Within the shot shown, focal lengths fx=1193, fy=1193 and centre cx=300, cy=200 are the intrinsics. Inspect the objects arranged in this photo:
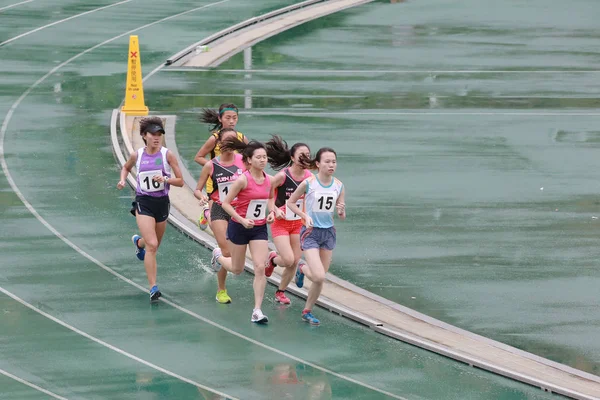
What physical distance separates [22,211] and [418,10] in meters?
23.7

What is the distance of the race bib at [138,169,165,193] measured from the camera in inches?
538

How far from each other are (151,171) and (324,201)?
6.95ft

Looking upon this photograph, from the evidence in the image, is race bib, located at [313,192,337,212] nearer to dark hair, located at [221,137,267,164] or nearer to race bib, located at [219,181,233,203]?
dark hair, located at [221,137,267,164]

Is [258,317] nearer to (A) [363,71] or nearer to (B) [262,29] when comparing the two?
(A) [363,71]

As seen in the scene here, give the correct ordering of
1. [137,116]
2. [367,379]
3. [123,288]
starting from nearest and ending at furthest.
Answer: [367,379] → [123,288] → [137,116]

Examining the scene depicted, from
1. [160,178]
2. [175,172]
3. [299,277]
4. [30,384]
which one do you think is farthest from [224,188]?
[30,384]

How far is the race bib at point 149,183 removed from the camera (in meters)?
13.7

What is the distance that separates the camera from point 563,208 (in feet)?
59.4

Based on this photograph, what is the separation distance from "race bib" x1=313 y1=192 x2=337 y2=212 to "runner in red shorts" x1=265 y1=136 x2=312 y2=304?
273 millimetres

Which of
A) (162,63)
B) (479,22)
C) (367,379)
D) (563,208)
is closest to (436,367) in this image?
(367,379)

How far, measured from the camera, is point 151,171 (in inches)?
537

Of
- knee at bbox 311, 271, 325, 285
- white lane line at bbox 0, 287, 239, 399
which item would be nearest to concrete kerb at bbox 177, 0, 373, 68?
white lane line at bbox 0, 287, 239, 399

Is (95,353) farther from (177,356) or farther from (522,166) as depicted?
(522,166)

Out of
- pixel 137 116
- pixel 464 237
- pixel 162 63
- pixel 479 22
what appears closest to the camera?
pixel 464 237
